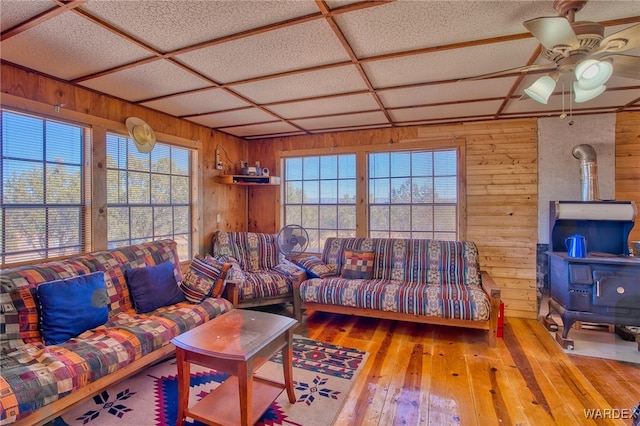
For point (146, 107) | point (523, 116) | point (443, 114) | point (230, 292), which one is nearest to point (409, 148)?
point (443, 114)

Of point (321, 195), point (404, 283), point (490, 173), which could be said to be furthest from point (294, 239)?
point (490, 173)

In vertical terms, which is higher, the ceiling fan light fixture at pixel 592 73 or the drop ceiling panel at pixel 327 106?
the drop ceiling panel at pixel 327 106

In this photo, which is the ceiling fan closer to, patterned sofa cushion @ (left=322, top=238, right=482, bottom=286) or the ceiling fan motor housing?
the ceiling fan motor housing

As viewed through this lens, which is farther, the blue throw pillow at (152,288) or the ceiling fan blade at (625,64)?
the blue throw pillow at (152,288)

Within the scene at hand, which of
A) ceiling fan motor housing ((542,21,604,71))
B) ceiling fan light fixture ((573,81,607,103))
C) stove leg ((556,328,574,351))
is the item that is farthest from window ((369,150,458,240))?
ceiling fan motor housing ((542,21,604,71))

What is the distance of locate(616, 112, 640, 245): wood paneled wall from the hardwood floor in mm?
1789

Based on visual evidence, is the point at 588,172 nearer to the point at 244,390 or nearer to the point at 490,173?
the point at 490,173

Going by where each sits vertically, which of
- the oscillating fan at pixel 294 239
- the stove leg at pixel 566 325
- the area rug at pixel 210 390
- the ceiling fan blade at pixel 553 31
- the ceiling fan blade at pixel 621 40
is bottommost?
the area rug at pixel 210 390

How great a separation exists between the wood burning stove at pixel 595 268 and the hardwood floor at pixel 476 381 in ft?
1.32

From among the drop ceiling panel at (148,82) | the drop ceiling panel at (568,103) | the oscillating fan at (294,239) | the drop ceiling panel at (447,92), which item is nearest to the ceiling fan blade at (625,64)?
the drop ceiling panel at (447,92)

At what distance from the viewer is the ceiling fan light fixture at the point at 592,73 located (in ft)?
5.44

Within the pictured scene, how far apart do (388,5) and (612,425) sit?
2.75 metres

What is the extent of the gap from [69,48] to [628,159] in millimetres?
5247

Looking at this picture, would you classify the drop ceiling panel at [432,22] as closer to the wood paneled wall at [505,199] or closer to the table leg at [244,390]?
the table leg at [244,390]
